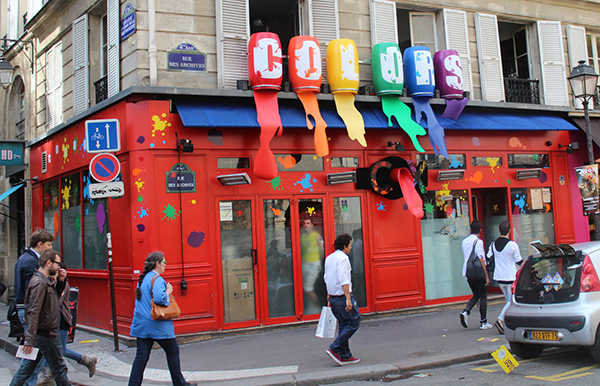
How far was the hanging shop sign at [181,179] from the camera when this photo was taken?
914cm

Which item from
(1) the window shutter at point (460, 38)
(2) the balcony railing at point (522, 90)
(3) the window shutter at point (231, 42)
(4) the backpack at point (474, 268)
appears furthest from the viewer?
(2) the balcony railing at point (522, 90)

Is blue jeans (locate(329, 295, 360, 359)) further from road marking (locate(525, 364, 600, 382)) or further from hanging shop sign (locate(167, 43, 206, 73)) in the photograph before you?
hanging shop sign (locate(167, 43, 206, 73))

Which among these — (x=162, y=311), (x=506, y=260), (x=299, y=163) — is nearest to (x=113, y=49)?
(x=299, y=163)

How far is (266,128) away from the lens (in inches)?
369

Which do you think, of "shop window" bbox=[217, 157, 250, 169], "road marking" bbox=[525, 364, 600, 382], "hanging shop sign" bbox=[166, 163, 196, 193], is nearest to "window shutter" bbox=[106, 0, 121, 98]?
"hanging shop sign" bbox=[166, 163, 196, 193]

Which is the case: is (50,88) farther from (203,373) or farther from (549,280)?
(549,280)

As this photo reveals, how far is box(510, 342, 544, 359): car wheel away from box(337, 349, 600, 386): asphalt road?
82 mm

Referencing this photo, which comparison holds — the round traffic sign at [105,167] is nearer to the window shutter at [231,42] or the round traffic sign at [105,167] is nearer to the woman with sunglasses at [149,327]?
the window shutter at [231,42]

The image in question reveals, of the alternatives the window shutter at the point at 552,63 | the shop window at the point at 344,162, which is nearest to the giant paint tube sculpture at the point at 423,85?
the shop window at the point at 344,162

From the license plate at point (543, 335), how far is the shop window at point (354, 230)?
418 centimetres

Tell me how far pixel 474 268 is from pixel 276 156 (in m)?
3.97

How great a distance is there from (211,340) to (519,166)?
7.97 meters

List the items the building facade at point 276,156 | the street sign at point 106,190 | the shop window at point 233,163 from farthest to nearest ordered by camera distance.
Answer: the shop window at point 233,163, the building facade at point 276,156, the street sign at point 106,190

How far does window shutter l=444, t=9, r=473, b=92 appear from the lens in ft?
39.2
